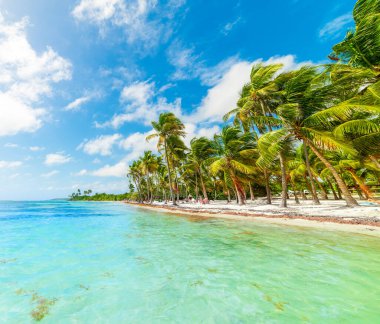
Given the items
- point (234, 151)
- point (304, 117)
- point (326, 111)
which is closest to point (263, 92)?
point (304, 117)

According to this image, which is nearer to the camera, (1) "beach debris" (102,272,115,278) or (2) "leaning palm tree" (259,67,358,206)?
(1) "beach debris" (102,272,115,278)

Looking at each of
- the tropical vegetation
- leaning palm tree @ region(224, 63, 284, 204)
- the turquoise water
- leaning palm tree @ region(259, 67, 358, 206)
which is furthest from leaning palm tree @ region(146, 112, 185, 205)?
the turquoise water

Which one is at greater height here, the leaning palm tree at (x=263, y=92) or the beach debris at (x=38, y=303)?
the leaning palm tree at (x=263, y=92)

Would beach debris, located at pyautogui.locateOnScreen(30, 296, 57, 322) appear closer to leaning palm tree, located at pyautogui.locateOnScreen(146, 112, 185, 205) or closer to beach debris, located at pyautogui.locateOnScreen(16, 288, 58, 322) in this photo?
beach debris, located at pyautogui.locateOnScreen(16, 288, 58, 322)

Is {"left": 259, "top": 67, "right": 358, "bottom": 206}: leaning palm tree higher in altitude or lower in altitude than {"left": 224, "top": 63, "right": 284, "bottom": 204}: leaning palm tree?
lower

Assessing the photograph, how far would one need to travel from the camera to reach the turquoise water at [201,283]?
10.4ft

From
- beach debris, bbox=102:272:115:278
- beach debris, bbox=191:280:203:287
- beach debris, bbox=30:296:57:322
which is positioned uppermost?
beach debris, bbox=102:272:115:278

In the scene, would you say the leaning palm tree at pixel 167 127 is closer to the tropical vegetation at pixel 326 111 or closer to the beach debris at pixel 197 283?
the tropical vegetation at pixel 326 111

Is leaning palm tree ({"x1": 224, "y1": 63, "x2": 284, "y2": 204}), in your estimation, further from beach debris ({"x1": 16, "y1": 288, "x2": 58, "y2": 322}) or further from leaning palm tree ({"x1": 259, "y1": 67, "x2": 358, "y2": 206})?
beach debris ({"x1": 16, "y1": 288, "x2": 58, "y2": 322})

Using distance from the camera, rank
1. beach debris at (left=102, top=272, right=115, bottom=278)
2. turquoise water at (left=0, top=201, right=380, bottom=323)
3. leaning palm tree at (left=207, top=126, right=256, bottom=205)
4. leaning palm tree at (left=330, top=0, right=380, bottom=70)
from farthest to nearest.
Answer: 1. leaning palm tree at (left=207, top=126, right=256, bottom=205)
2. leaning palm tree at (left=330, top=0, right=380, bottom=70)
3. beach debris at (left=102, top=272, right=115, bottom=278)
4. turquoise water at (left=0, top=201, right=380, bottom=323)

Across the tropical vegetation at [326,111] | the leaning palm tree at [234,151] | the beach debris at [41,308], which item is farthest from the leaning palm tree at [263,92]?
the beach debris at [41,308]

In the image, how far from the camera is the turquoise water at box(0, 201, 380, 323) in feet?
10.4

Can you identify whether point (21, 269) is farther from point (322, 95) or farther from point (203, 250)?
point (322, 95)

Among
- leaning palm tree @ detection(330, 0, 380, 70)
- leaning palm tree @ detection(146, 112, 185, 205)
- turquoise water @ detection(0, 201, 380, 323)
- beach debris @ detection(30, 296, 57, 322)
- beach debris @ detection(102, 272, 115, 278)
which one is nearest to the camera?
turquoise water @ detection(0, 201, 380, 323)
